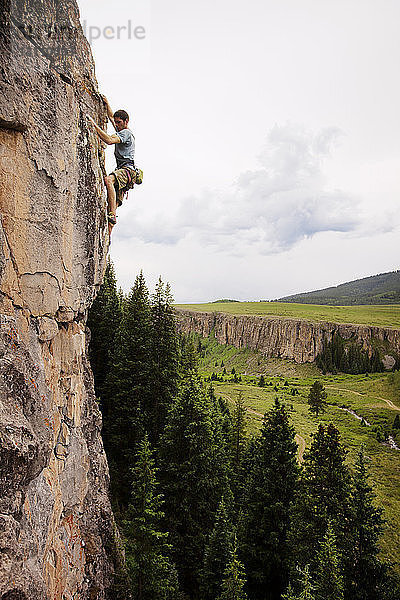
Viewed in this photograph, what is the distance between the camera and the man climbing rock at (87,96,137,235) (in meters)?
9.51

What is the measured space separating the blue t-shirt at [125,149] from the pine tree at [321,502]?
1595cm

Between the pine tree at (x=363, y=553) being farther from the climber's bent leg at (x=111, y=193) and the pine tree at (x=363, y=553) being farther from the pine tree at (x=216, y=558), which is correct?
the climber's bent leg at (x=111, y=193)

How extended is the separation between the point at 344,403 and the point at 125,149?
77663 mm

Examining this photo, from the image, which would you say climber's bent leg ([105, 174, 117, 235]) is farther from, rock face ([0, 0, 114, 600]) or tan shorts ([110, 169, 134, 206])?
rock face ([0, 0, 114, 600])

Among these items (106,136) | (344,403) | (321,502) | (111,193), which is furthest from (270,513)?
(344,403)

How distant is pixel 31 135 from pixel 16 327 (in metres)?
3.53

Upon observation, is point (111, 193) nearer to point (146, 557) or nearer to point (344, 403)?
point (146, 557)

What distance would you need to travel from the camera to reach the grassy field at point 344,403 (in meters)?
36.8

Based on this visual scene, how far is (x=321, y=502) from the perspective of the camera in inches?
674

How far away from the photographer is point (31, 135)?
6555 mm

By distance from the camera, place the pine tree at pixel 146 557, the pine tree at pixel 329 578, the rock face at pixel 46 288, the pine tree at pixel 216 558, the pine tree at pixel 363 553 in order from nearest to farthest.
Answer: the rock face at pixel 46 288
the pine tree at pixel 146 557
the pine tree at pixel 329 578
the pine tree at pixel 216 558
the pine tree at pixel 363 553

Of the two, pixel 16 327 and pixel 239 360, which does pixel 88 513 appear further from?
pixel 239 360

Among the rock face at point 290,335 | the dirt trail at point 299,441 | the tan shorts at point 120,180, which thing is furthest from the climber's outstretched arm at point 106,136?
the rock face at point 290,335

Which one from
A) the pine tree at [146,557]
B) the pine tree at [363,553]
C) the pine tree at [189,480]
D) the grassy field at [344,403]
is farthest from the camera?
the grassy field at [344,403]
